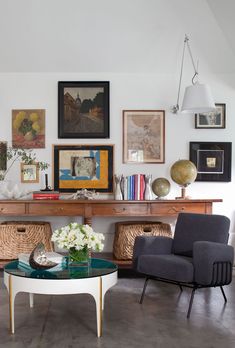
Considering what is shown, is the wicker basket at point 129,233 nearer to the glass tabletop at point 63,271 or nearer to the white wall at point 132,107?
the white wall at point 132,107

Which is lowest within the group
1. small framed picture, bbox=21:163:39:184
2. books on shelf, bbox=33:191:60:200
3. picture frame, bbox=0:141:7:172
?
books on shelf, bbox=33:191:60:200

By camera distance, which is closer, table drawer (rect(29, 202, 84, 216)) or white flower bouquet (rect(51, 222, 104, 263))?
white flower bouquet (rect(51, 222, 104, 263))

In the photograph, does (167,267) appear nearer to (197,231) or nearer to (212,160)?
(197,231)

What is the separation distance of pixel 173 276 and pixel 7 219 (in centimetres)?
263

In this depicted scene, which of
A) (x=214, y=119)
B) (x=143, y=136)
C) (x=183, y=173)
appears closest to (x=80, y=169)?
(x=143, y=136)

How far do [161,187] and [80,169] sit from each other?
1.03 meters

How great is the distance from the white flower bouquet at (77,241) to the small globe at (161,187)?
196 cm

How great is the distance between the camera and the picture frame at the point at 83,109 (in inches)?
209

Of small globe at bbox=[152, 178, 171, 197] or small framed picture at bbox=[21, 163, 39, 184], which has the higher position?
small framed picture at bbox=[21, 163, 39, 184]

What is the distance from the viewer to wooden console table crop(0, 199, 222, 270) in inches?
189

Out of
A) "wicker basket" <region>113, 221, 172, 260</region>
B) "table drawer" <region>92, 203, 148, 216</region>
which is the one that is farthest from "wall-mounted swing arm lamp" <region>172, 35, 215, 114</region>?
"wicker basket" <region>113, 221, 172, 260</region>

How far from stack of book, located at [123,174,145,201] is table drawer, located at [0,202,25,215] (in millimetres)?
1184

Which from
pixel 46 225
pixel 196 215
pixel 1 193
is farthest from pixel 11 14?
pixel 196 215

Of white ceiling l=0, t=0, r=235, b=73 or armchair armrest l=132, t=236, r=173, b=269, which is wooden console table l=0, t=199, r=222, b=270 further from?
white ceiling l=0, t=0, r=235, b=73
